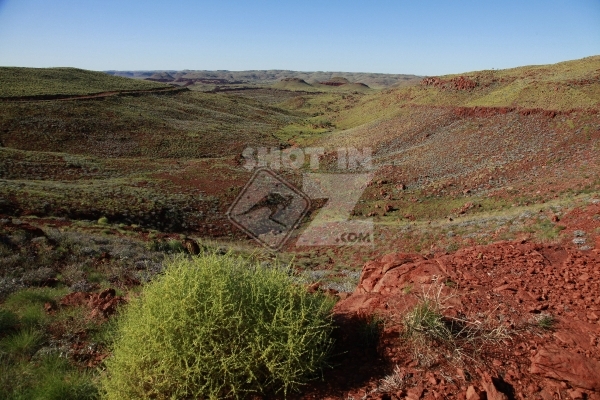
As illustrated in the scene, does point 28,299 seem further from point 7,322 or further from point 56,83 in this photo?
point 56,83

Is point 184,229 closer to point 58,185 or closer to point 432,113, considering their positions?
point 58,185

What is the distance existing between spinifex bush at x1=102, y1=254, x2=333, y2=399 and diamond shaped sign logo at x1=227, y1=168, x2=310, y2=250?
12.7 meters

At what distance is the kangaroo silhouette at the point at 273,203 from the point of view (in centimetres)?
2002

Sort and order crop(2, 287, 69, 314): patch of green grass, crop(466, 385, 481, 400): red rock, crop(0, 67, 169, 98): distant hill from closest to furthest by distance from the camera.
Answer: crop(466, 385, 481, 400): red rock < crop(2, 287, 69, 314): patch of green grass < crop(0, 67, 169, 98): distant hill

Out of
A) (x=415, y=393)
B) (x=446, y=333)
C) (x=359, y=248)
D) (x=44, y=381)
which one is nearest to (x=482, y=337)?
(x=446, y=333)

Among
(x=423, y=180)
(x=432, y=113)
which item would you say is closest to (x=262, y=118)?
(x=432, y=113)

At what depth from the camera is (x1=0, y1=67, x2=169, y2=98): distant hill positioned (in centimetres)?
4238

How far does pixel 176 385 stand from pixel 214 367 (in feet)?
1.47

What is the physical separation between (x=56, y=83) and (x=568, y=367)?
60095 mm

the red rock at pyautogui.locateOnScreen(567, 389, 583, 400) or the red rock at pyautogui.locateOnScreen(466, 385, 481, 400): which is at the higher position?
the red rock at pyautogui.locateOnScreen(466, 385, 481, 400)

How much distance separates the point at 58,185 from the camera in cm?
1916

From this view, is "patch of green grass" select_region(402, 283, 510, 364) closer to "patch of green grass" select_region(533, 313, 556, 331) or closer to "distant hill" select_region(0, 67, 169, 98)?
"patch of green grass" select_region(533, 313, 556, 331)

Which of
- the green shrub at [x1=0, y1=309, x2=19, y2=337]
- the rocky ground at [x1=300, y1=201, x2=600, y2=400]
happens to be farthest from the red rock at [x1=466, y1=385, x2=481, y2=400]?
the green shrub at [x1=0, y1=309, x2=19, y2=337]

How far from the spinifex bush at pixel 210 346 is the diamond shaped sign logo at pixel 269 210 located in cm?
1270
